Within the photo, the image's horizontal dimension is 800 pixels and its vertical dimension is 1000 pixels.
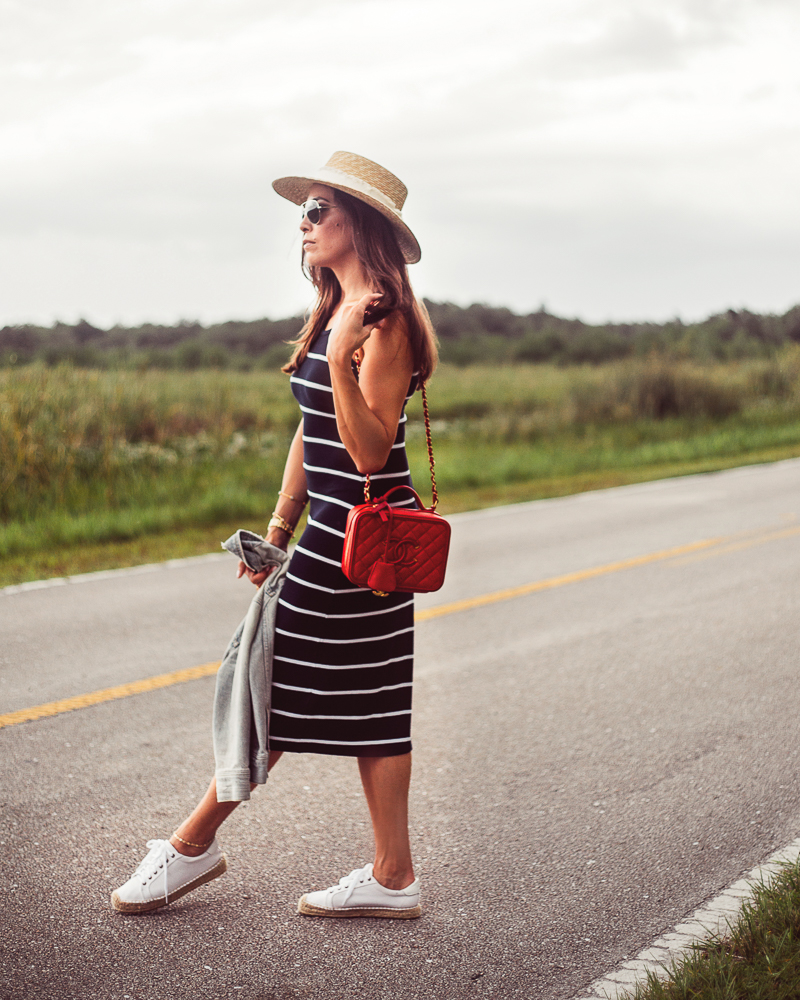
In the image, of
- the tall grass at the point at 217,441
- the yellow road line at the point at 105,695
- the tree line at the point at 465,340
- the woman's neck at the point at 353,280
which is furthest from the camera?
the tree line at the point at 465,340

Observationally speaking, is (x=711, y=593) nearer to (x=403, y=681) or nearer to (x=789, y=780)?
(x=789, y=780)

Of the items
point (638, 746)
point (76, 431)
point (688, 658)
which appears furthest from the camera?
point (76, 431)

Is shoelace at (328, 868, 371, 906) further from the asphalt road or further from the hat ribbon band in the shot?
the hat ribbon band

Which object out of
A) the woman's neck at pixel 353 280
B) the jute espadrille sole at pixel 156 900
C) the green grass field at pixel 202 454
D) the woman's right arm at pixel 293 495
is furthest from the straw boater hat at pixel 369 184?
the green grass field at pixel 202 454

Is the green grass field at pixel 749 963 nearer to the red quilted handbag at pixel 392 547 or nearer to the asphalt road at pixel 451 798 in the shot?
the asphalt road at pixel 451 798

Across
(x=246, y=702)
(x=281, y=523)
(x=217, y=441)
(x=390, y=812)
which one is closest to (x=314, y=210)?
(x=281, y=523)

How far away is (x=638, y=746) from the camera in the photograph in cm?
478

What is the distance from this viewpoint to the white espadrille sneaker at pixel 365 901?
327cm

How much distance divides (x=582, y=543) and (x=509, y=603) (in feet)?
8.65

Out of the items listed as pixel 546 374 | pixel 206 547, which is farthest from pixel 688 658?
pixel 546 374

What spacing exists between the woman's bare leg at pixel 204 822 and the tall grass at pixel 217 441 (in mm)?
7391

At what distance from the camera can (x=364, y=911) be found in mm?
3281

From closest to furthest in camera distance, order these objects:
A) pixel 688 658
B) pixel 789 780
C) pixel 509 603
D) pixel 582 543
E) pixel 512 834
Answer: pixel 512 834, pixel 789 780, pixel 688 658, pixel 509 603, pixel 582 543

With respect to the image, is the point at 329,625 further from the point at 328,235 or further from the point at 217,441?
the point at 217,441
